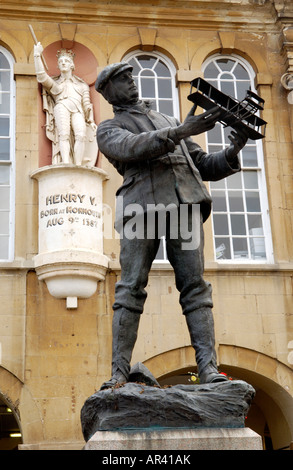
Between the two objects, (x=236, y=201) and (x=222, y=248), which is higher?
(x=236, y=201)

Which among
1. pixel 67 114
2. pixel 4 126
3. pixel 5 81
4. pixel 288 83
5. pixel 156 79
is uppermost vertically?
pixel 156 79

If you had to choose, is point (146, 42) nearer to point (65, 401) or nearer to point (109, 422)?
point (65, 401)

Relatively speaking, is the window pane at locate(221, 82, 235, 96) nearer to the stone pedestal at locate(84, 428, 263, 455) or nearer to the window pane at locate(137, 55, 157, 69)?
the window pane at locate(137, 55, 157, 69)

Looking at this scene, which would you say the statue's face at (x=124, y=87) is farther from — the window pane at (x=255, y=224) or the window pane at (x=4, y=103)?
the window pane at (x=4, y=103)

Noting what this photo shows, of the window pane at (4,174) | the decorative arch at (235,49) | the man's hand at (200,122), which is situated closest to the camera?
the man's hand at (200,122)

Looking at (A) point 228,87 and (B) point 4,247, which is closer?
(B) point 4,247

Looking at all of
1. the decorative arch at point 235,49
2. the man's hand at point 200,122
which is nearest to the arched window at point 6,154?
the decorative arch at point 235,49

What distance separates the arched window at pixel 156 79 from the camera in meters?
14.1

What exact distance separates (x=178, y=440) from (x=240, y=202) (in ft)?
31.1

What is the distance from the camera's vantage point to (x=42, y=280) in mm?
12391

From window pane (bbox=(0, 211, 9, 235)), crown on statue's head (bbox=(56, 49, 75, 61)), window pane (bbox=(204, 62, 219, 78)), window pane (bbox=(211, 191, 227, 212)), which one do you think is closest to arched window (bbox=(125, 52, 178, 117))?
window pane (bbox=(204, 62, 219, 78))

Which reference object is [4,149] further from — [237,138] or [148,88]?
[237,138]

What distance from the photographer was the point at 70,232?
12266mm

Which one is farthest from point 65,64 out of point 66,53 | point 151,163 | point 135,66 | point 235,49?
point 151,163
